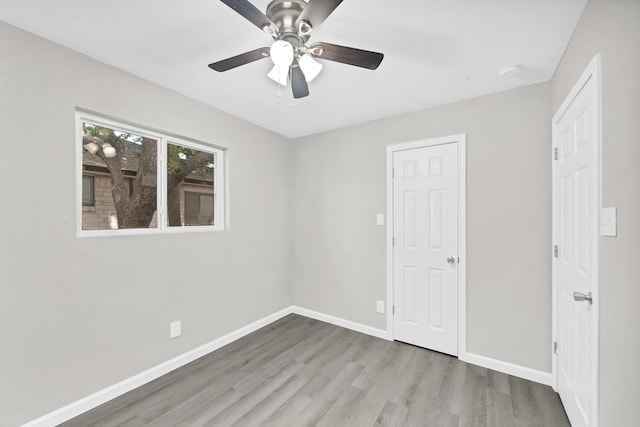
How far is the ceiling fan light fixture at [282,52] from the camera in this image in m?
1.30

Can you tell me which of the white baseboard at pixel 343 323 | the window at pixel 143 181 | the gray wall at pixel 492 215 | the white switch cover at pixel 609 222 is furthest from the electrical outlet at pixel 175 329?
the white switch cover at pixel 609 222

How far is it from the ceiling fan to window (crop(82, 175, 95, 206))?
1.32 m

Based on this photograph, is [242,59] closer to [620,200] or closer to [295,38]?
[295,38]

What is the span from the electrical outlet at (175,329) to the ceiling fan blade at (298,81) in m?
2.20

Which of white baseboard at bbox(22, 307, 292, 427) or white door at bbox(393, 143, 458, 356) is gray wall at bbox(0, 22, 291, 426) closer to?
white baseboard at bbox(22, 307, 292, 427)

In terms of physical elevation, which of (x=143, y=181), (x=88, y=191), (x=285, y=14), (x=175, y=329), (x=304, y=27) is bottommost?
(x=175, y=329)

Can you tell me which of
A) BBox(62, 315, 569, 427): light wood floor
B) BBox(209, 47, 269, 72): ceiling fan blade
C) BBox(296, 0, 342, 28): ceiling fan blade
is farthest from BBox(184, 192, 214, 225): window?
BBox(296, 0, 342, 28): ceiling fan blade

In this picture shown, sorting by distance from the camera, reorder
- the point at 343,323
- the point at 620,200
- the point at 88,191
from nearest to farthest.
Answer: the point at 620,200, the point at 88,191, the point at 343,323

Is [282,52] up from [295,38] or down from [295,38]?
down

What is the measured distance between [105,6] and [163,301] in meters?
2.08

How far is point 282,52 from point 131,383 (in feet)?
8.49

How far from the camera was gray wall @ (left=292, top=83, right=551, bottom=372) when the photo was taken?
2182 mm

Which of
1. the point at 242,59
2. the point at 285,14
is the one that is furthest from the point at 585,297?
the point at 242,59

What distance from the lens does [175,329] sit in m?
2.40
